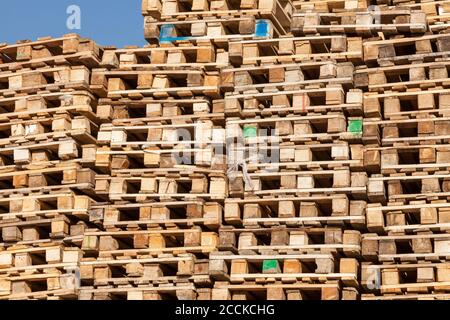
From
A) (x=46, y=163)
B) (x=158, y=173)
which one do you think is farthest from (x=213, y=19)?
(x=46, y=163)

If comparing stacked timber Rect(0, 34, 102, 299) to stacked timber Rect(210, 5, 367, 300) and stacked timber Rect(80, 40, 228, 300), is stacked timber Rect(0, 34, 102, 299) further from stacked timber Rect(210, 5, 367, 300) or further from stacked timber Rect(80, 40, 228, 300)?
stacked timber Rect(210, 5, 367, 300)

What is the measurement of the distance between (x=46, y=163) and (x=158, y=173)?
4.83 ft

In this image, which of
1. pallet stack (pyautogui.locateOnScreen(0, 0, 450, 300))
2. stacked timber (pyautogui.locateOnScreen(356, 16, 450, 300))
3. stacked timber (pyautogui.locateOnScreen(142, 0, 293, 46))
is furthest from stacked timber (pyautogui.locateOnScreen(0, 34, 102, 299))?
stacked timber (pyautogui.locateOnScreen(356, 16, 450, 300))

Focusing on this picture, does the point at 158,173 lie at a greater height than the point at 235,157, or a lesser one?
lesser

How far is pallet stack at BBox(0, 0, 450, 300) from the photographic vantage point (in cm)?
1501

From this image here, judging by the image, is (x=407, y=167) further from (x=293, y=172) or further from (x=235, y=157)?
(x=235, y=157)

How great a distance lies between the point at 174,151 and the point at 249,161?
94cm

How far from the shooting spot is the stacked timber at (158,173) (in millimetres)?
15477

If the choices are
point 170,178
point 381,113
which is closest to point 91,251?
point 170,178

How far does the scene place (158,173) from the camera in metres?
16.0

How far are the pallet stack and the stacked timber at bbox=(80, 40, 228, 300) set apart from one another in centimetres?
2

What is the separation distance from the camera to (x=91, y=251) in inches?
628
